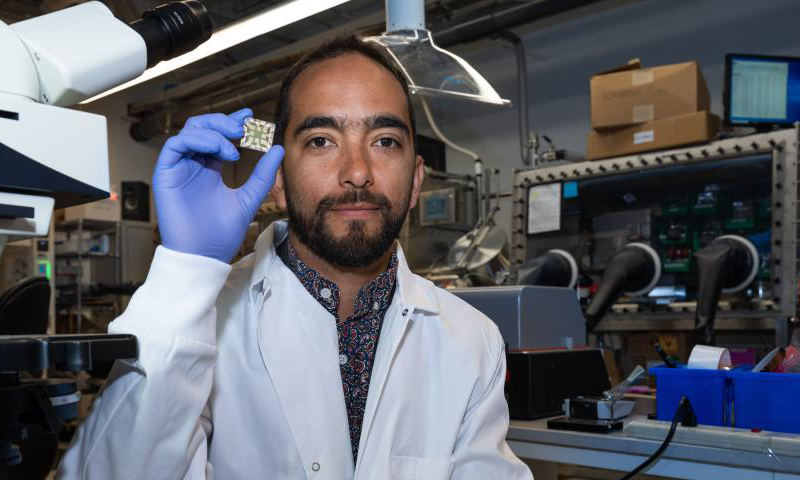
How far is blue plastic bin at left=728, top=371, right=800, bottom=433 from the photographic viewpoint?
1.36 m

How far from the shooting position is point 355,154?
3.87ft

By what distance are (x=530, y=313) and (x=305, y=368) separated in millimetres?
784

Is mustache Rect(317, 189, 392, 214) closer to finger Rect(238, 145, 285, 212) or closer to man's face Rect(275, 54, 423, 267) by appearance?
man's face Rect(275, 54, 423, 267)

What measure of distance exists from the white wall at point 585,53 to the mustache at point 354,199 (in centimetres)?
309

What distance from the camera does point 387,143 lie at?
1233mm

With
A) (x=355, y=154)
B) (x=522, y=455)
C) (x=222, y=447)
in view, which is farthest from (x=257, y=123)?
(x=522, y=455)

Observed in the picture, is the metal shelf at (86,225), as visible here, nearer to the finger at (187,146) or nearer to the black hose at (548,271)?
the black hose at (548,271)

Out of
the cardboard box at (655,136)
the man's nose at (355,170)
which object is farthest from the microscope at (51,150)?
the cardboard box at (655,136)

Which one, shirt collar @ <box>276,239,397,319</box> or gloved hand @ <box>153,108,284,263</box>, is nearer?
gloved hand @ <box>153,108,284,263</box>

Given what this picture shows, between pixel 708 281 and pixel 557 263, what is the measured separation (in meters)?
0.65

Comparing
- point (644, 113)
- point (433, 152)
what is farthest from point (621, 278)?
point (433, 152)

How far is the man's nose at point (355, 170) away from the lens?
1.15 meters

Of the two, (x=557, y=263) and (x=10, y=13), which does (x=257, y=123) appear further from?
(x=10, y=13)

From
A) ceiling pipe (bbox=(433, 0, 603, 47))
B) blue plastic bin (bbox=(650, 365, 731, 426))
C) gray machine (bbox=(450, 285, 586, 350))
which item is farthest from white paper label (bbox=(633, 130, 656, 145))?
blue plastic bin (bbox=(650, 365, 731, 426))
